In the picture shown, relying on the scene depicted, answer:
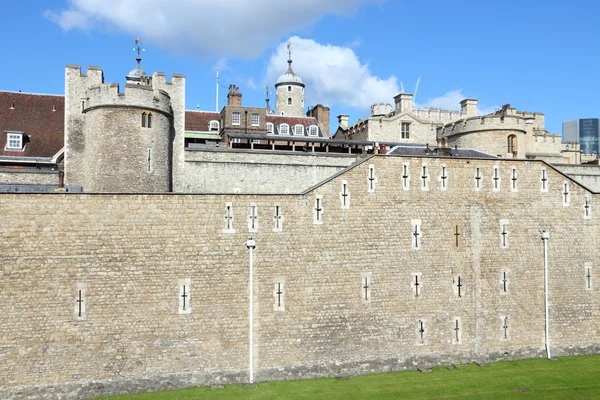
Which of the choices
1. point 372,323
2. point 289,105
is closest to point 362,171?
point 372,323

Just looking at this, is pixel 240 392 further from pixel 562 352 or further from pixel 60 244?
pixel 562 352

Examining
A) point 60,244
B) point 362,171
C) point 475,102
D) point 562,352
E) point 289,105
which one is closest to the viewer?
point 60,244

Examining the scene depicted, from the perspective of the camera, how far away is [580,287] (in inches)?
1088

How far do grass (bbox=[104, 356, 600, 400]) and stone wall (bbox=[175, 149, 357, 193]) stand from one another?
13.3 m

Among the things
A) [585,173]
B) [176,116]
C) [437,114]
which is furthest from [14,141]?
[437,114]

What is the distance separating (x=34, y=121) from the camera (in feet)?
118

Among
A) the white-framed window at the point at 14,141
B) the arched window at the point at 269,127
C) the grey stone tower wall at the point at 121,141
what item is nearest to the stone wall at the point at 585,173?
the arched window at the point at 269,127

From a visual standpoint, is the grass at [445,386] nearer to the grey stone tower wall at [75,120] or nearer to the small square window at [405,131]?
the grey stone tower wall at [75,120]

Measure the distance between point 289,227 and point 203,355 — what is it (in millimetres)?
6422

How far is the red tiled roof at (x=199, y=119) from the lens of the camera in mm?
44500

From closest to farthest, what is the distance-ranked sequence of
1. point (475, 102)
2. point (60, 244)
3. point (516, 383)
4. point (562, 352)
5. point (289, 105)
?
point (60, 244) < point (516, 383) < point (562, 352) < point (475, 102) < point (289, 105)

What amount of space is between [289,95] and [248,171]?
34.8 metres

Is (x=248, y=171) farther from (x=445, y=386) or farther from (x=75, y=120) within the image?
(x=445, y=386)

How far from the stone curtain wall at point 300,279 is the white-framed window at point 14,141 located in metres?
14.7
